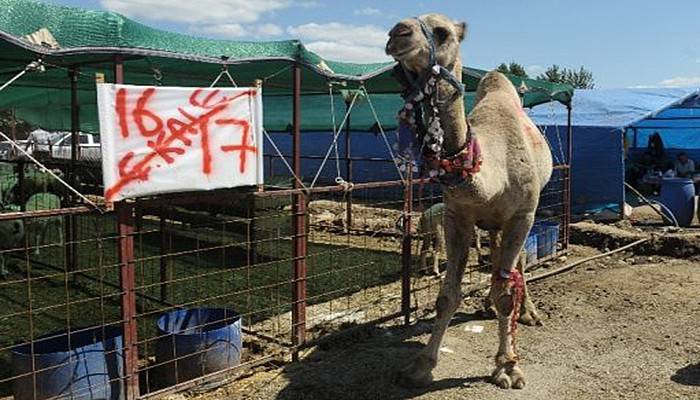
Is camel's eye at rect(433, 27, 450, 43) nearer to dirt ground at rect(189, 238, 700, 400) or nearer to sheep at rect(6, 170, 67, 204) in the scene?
dirt ground at rect(189, 238, 700, 400)

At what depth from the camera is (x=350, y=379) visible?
4969 mm

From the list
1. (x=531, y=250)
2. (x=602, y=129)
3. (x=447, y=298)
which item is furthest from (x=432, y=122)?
(x=602, y=129)

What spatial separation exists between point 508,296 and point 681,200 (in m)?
8.89

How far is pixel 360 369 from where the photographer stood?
17.0ft

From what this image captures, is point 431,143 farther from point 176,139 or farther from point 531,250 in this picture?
point 531,250

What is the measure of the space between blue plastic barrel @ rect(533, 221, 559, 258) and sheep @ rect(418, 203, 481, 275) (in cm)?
100

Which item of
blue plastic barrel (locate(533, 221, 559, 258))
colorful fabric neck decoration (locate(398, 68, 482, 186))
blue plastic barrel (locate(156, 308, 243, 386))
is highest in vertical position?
colorful fabric neck decoration (locate(398, 68, 482, 186))

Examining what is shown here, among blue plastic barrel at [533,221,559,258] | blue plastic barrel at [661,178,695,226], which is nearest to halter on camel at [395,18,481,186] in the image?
blue plastic barrel at [533,221,559,258]

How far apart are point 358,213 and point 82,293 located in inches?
264

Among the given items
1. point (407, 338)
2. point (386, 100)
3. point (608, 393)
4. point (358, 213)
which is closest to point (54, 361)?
point (407, 338)

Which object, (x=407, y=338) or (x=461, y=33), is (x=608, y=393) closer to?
(x=407, y=338)

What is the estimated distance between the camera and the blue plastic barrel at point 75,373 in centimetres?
407

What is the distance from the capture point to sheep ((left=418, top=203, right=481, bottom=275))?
27.8 feet

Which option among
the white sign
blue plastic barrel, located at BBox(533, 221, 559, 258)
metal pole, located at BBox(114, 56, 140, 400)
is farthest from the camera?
blue plastic barrel, located at BBox(533, 221, 559, 258)
